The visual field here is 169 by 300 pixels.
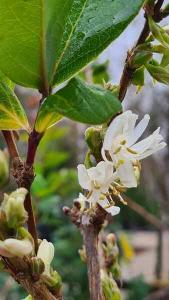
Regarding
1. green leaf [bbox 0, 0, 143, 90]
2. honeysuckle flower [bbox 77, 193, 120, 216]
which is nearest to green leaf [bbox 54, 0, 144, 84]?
green leaf [bbox 0, 0, 143, 90]

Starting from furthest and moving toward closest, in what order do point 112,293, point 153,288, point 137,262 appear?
point 137,262
point 153,288
point 112,293

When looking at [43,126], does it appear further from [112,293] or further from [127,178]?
[112,293]

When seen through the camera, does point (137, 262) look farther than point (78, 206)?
Yes

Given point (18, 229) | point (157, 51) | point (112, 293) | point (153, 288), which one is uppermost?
point (157, 51)

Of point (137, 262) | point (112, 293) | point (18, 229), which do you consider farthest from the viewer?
point (137, 262)

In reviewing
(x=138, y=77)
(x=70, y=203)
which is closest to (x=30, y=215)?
(x=138, y=77)

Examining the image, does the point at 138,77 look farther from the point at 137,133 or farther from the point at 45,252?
the point at 45,252

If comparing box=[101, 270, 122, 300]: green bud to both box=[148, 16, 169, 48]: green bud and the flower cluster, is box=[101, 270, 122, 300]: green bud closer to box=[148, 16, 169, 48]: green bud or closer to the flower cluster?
the flower cluster

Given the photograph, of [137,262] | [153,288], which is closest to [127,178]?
[153,288]
